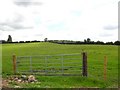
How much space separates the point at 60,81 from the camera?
21719mm

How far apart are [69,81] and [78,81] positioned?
2.68 feet

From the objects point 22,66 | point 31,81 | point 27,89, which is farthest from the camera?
point 22,66

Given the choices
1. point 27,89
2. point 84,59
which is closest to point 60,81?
point 84,59

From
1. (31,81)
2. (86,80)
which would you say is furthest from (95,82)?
(31,81)

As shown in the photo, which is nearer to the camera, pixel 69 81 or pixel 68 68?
pixel 69 81

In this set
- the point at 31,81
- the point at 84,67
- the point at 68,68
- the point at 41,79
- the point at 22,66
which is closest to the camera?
the point at 31,81

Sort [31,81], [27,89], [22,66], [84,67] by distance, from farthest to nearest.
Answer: [22,66], [84,67], [31,81], [27,89]

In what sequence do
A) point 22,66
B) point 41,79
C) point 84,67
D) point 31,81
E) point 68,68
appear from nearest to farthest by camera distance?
point 31,81 → point 41,79 → point 84,67 → point 68,68 → point 22,66

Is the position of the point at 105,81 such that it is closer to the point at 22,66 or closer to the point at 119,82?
the point at 119,82

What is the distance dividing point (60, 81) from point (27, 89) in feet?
28.0

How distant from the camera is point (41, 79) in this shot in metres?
21.9

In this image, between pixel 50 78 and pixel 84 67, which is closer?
pixel 50 78

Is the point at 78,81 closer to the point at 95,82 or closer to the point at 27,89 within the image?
the point at 95,82

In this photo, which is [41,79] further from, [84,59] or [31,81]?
[84,59]
